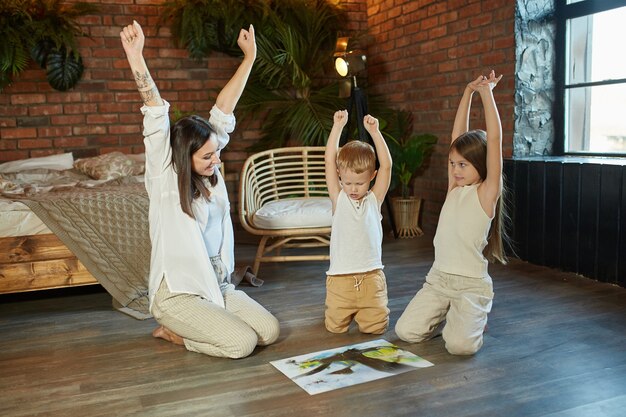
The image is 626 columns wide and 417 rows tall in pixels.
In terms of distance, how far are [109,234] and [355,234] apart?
137 centimetres

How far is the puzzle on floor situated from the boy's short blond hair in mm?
707

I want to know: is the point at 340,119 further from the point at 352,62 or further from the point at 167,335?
the point at 352,62

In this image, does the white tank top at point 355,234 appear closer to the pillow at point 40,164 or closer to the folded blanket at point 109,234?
the folded blanket at point 109,234

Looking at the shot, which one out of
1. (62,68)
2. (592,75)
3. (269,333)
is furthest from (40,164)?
(592,75)

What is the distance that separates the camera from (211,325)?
7.80ft

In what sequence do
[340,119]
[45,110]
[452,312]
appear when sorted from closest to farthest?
[452,312] < [340,119] < [45,110]

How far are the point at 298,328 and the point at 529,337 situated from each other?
3.16 feet

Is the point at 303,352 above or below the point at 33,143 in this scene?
below

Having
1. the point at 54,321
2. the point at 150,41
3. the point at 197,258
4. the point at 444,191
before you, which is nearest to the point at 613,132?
the point at 444,191

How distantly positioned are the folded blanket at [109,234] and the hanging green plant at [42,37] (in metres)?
1.78

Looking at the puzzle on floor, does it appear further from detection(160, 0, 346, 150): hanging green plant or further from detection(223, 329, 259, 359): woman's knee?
detection(160, 0, 346, 150): hanging green plant

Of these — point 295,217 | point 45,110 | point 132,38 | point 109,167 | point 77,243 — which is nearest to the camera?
point 132,38

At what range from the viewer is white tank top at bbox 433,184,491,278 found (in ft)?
8.13

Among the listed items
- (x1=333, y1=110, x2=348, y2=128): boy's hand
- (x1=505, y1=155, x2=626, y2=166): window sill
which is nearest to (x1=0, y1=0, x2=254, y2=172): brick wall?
(x1=505, y1=155, x2=626, y2=166): window sill
